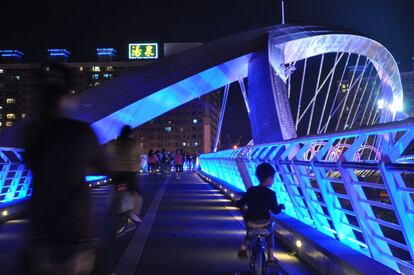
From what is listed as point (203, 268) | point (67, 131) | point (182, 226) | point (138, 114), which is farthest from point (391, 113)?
point (67, 131)

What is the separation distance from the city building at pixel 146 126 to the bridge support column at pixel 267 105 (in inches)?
2011

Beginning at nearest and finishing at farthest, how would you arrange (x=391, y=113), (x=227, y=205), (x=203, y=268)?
(x=203, y=268)
(x=227, y=205)
(x=391, y=113)

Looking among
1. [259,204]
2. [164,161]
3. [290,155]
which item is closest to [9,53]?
[164,161]

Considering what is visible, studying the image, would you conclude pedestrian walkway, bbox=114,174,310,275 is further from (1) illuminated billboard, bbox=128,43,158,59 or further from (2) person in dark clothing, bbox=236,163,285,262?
(1) illuminated billboard, bbox=128,43,158,59

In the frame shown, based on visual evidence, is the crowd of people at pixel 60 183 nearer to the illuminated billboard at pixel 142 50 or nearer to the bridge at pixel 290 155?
the bridge at pixel 290 155

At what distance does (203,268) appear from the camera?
809 cm

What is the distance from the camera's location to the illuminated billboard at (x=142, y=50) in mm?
105938

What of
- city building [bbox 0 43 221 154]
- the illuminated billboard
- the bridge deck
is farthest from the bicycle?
the illuminated billboard

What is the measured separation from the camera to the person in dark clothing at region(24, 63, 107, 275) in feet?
10.5

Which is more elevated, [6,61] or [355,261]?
[6,61]

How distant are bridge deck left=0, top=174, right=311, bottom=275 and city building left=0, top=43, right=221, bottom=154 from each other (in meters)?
77.6

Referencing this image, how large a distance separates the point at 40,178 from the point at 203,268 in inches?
201

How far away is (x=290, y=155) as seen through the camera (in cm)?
1320

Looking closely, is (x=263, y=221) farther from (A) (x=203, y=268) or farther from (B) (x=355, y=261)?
(A) (x=203, y=268)
